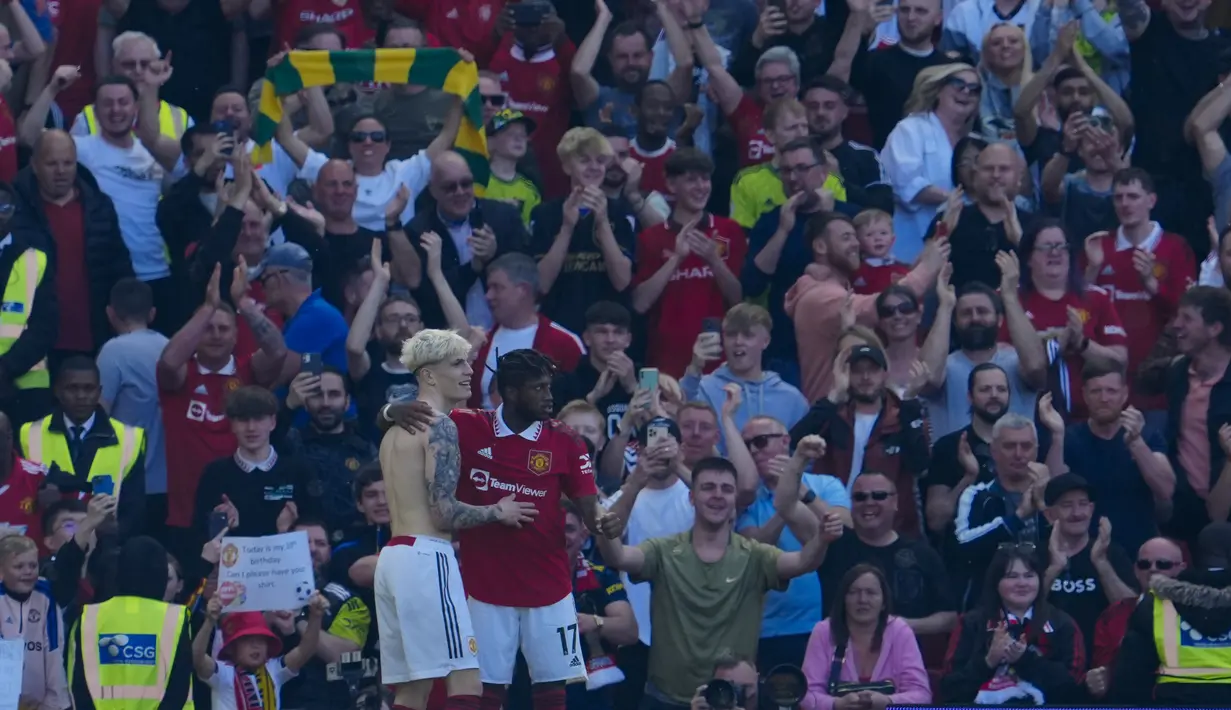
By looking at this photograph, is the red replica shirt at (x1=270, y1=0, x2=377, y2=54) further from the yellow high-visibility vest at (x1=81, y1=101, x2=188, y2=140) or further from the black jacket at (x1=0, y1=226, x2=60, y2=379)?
the black jacket at (x1=0, y1=226, x2=60, y2=379)

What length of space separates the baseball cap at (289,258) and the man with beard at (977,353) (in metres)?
3.91

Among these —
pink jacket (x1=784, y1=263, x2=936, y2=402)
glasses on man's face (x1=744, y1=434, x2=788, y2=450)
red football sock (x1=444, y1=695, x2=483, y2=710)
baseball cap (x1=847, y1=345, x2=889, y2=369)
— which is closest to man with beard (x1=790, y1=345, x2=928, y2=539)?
baseball cap (x1=847, y1=345, x2=889, y2=369)

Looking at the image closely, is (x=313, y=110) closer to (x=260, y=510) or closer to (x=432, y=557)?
(x=260, y=510)

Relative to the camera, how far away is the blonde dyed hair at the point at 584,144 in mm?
Answer: 16219

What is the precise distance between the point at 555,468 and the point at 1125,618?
368 centimetres

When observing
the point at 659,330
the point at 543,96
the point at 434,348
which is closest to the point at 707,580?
the point at 434,348

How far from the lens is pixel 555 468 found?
12016 millimetres

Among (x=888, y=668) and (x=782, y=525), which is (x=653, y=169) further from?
(x=888, y=668)

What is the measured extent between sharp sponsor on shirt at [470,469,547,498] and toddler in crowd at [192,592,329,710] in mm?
1701

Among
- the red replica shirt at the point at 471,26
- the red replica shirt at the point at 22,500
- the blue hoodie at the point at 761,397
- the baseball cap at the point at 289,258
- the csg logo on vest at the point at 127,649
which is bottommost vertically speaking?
the csg logo on vest at the point at 127,649

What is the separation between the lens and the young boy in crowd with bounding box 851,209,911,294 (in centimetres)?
1606

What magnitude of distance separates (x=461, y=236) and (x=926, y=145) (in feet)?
10.7

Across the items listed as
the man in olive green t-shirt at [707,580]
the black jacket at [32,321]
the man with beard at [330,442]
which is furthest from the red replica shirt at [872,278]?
the black jacket at [32,321]

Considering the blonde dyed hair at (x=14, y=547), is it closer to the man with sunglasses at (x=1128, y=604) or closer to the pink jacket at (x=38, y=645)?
the pink jacket at (x=38, y=645)
